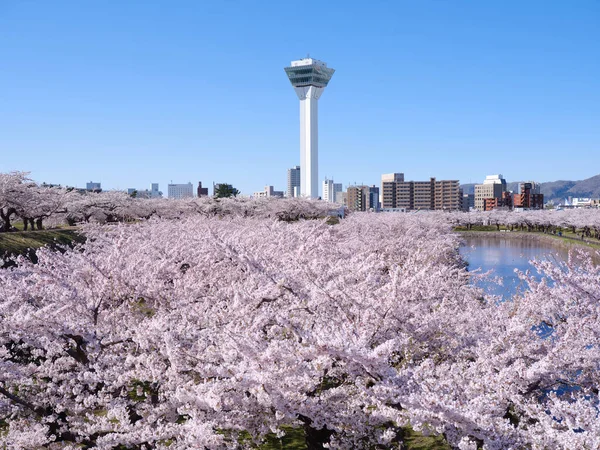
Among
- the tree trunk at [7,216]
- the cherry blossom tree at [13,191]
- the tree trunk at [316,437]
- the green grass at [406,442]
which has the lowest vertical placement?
the green grass at [406,442]

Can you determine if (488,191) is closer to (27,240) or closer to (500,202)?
(500,202)

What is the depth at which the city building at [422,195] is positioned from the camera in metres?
169

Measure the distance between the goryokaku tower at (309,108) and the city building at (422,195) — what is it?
37.9 m

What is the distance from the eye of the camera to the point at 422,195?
17400 cm

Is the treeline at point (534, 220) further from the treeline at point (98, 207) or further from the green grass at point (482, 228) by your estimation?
the treeline at point (98, 207)

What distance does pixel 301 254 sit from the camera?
10.9m

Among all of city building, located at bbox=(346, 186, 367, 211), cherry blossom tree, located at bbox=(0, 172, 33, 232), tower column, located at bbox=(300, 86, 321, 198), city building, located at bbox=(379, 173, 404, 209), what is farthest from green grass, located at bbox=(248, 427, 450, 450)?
city building, located at bbox=(379, 173, 404, 209)

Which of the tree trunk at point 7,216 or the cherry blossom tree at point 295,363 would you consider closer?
the cherry blossom tree at point 295,363

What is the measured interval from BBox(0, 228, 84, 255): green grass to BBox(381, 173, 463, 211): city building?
144334 mm

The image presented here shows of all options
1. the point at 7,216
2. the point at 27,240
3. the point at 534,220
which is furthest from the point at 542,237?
the point at 27,240

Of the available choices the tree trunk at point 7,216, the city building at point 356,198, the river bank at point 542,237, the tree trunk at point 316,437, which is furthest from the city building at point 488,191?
the tree trunk at point 316,437

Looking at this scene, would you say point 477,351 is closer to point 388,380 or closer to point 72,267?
point 388,380

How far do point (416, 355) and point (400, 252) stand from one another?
14.3 meters

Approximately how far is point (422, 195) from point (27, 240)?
519 feet
